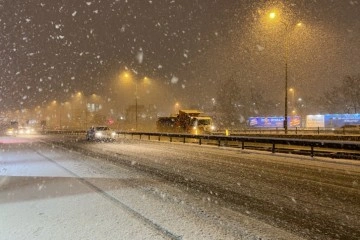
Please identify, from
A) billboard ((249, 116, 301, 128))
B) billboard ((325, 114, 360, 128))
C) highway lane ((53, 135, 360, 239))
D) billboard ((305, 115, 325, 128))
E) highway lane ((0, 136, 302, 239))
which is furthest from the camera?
billboard ((249, 116, 301, 128))

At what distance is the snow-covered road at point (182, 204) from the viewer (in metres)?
6.39

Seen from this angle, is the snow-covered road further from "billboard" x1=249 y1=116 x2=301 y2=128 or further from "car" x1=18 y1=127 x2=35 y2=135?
"car" x1=18 y1=127 x2=35 y2=135

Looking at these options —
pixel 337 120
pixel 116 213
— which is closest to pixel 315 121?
pixel 337 120

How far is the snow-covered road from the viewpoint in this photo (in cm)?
639

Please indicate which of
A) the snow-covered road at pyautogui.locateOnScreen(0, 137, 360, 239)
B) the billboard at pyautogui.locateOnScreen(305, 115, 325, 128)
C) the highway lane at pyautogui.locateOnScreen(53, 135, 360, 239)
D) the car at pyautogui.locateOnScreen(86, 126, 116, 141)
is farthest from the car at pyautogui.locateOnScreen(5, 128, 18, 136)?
the snow-covered road at pyautogui.locateOnScreen(0, 137, 360, 239)

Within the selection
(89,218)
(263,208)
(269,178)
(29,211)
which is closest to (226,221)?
(263,208)

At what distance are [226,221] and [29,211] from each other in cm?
404

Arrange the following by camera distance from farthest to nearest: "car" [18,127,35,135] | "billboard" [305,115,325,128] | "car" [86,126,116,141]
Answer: "car" [18,127,35,135] → "billboard" [305,115,325,128] → "car" [86,126,116,141]

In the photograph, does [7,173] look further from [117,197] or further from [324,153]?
[324,153]

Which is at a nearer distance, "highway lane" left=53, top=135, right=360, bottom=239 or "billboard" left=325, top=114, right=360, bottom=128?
"highway lane" left=53, top=135, right=360, bottom=239

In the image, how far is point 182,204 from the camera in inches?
334

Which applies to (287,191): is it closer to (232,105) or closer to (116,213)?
(116,213)

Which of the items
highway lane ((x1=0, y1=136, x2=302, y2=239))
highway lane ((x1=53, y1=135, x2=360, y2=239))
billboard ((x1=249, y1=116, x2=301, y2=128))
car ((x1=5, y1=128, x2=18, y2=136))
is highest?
billboard ((x1=249, y1=116, x2=301, y2=128))

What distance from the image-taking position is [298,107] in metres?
129
